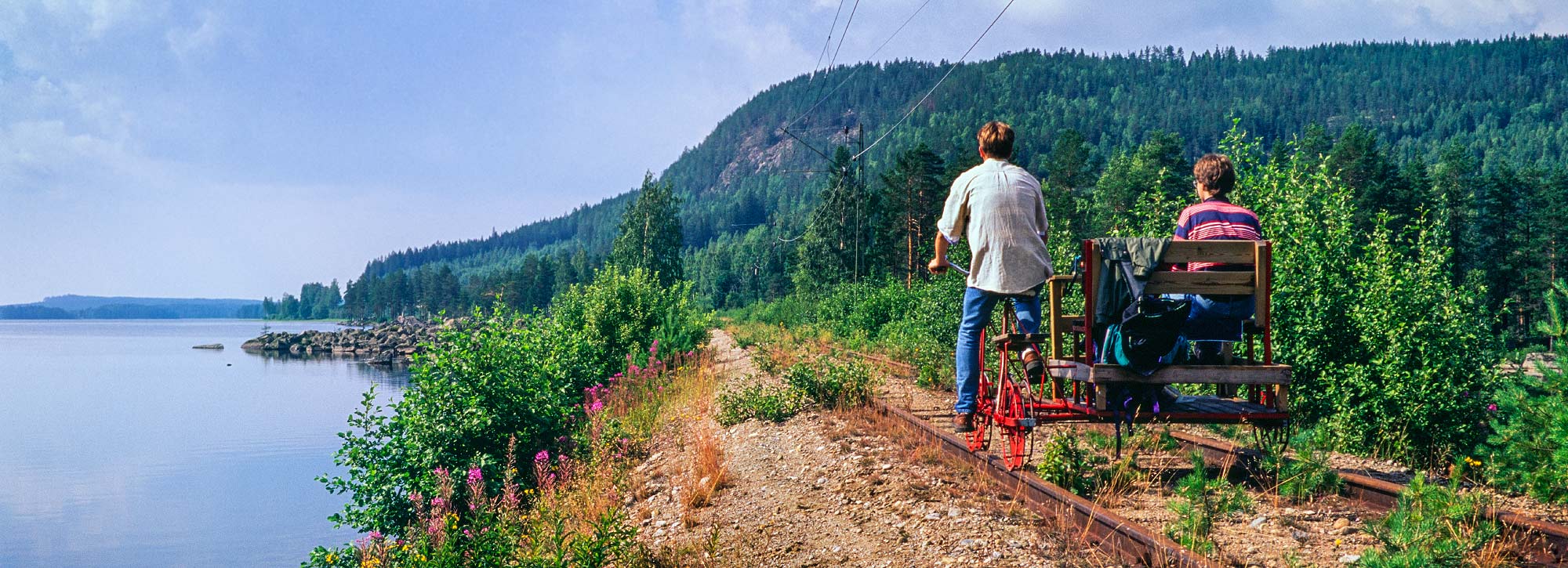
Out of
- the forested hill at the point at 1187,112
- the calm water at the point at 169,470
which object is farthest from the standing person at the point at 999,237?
the forested hill at the point at 1187,112

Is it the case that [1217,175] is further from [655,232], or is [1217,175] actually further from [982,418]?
[655,232]

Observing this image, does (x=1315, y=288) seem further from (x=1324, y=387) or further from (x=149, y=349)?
(x=149, y=349)

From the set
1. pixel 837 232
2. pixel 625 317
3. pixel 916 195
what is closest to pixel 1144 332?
pixel 625 317

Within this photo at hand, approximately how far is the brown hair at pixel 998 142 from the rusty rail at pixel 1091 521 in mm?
1979

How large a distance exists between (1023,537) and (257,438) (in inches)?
1069

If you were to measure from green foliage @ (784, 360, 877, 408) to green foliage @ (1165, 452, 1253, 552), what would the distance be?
13.9ft

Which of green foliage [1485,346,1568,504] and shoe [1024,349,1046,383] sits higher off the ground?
shoe [1024,349,1046,383]

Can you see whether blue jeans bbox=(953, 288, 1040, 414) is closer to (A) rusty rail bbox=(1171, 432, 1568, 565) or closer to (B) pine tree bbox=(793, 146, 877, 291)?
(A) rusty rail bbox=(1171, 432, 1568, 565)

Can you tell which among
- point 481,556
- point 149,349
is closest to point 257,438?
point 481,556

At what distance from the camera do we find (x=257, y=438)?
2642 centimetres

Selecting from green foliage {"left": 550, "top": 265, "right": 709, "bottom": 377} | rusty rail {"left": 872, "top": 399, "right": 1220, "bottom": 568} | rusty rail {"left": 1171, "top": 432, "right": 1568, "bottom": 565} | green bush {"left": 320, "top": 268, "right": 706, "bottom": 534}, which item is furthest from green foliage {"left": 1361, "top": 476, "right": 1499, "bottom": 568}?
green foliage {"left": 550, "top": 265, "right": 709, "bottom": 377}

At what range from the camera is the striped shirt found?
5.54m

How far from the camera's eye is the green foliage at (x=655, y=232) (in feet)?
227

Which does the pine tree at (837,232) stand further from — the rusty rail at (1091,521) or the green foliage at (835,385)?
the rusty rail at (1091,521)
